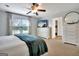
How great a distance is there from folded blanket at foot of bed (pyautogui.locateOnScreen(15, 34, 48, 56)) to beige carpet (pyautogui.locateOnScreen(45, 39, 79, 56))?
0.27 ft

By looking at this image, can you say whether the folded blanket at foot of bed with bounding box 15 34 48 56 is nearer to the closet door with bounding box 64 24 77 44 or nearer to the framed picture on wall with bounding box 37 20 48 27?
the framed picture on wall with bounding box 37 20 48 27

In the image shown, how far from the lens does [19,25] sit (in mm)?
1804

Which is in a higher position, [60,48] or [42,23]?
[42,23]

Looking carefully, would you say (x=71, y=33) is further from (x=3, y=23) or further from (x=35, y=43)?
(x=3, y=23)

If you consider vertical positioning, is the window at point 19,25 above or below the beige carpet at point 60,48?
above

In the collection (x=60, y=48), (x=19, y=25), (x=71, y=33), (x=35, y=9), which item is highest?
(x=35, y=9)

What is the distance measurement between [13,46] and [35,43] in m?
0.34

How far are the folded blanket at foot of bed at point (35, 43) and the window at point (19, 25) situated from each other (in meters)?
0.08

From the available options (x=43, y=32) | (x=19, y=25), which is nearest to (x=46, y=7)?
(x=43, y=32)

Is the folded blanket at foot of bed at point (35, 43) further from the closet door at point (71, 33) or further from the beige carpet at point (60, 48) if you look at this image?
the closet door at point (71, 33)

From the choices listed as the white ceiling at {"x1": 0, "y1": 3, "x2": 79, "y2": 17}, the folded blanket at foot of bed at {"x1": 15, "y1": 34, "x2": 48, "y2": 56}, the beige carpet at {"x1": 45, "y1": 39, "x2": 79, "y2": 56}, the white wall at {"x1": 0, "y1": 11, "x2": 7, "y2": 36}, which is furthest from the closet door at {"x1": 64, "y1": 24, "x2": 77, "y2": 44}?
the white wall at {"x1": 0, "y1": 11, "x2": 7, "y2": 36}

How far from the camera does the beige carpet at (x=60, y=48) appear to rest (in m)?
1.71

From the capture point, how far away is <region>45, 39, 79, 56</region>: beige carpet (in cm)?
171

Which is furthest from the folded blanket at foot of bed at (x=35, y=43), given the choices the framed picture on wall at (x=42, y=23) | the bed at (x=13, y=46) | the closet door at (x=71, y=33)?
the closet door at (x=71, y=33)
